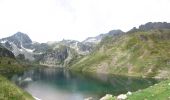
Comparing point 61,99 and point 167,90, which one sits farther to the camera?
point 61,99

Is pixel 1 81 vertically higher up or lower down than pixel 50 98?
higher up

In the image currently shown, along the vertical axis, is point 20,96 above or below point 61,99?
above

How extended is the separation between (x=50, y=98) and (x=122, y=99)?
92.9 m

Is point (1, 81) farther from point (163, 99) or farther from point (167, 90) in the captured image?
point (167, 90)

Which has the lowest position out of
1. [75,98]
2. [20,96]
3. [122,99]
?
[75,98]

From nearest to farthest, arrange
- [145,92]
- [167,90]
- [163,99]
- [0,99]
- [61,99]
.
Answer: [0,99], [163,99], [167,90], [145,92], [61,99]

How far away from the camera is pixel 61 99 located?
130 m

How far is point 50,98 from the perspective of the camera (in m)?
134

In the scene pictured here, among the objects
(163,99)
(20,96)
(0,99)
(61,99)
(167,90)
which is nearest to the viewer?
(0,99)

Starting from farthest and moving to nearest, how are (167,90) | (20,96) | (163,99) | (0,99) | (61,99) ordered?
(61,99), (167,90), (163,99), (20,96), (0,99)

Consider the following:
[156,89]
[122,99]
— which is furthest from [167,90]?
[122,99]

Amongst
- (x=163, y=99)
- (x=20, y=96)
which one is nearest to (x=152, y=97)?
(x=163, y=99)

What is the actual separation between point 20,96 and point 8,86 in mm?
1325

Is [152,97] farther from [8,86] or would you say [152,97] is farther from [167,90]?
[8,86]
